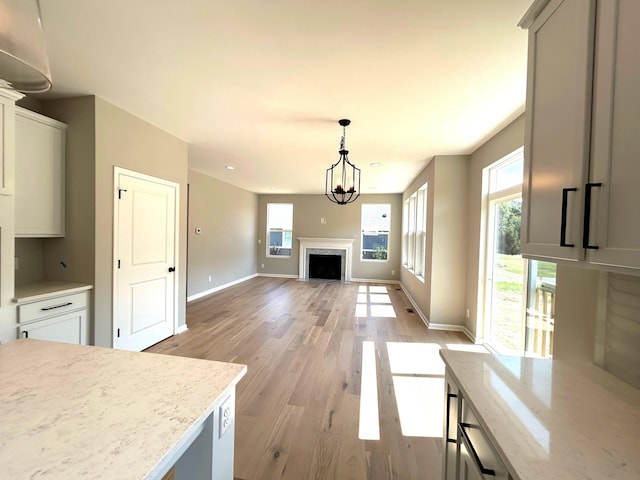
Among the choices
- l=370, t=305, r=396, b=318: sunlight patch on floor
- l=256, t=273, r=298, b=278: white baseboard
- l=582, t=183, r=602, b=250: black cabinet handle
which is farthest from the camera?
l=256, t=273, r=298, b=278: white baseboard

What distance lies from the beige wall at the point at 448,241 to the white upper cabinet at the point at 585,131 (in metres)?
2.92

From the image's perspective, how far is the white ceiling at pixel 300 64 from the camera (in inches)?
60.0

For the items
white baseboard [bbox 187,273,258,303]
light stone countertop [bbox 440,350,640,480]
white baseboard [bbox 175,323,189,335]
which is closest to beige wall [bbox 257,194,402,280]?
white baseboard [bbox 187,273,258,303]

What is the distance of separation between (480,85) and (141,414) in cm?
283

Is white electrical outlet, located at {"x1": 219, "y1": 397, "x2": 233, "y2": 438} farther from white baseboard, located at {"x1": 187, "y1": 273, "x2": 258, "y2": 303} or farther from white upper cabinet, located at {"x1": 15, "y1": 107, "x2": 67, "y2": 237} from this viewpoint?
white baseboard, located at {"x1": 187, "y1": 273, "x2": 258, "y2": 303}

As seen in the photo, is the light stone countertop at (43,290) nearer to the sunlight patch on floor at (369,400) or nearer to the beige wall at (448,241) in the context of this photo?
the sunlight patch on floor at (369,400)

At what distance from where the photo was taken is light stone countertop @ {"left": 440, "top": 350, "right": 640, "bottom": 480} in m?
0.71

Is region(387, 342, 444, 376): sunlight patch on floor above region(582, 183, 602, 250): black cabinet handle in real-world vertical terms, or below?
below

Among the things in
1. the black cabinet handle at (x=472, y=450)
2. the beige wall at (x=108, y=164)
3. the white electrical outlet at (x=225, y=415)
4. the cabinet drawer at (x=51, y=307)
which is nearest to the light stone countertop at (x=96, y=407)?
the white electrical outlet at (x=225, y=415)

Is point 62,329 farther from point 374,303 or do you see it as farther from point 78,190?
point 374,303

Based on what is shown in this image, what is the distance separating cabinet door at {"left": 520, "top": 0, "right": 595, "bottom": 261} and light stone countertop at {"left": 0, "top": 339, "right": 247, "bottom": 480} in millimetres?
1367

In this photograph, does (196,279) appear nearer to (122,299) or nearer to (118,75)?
(122,299)

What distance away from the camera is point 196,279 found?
566cm

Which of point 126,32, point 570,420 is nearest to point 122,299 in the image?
point 126,32
